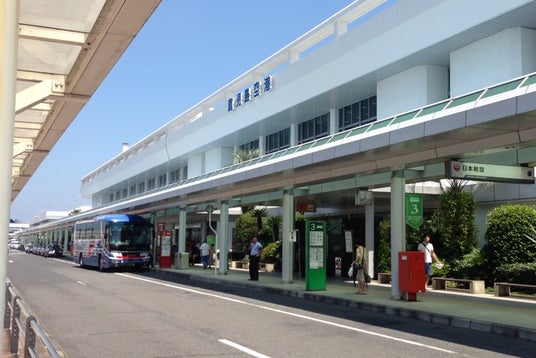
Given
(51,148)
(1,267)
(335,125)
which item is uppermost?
(335,125)

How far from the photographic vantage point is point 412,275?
1622cm

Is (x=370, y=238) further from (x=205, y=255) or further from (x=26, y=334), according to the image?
(x=26, y=334)

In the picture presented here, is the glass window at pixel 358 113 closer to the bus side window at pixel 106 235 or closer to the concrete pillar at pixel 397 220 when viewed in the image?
the bus side window at pixel 106 235

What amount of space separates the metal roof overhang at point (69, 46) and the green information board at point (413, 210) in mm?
11777

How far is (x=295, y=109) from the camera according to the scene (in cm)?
3584

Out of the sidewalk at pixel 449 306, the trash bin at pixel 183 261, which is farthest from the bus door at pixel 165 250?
the sidewalk at pixel 449 306

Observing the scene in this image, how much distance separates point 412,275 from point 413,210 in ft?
6.54

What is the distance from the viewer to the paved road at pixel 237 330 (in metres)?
9.56

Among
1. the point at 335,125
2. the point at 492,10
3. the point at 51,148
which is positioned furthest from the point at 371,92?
the point at 51,148

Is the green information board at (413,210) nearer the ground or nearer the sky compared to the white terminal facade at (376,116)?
nearer the ground

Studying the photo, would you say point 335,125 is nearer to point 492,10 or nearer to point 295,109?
point 295,109

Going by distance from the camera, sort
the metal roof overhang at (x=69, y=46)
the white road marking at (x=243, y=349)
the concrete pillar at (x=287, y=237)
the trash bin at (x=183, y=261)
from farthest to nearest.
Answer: the trash bin at (x=183, y=261) → the concrete pillar at (x=287, y=237) → the white road marking at (x=243, y=349) → the metal roof overhang at (x=69, y=46)

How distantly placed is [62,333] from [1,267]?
31.9ft

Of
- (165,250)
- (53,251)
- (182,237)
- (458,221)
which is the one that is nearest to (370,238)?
(458,221)
